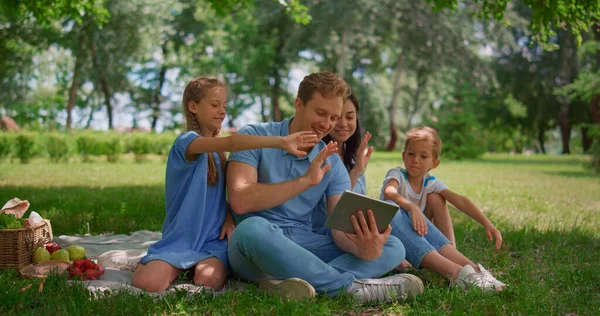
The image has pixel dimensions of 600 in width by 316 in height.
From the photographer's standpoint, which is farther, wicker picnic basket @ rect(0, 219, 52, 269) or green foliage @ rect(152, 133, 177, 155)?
green foliage @ rect(152, 133, 177, 155)

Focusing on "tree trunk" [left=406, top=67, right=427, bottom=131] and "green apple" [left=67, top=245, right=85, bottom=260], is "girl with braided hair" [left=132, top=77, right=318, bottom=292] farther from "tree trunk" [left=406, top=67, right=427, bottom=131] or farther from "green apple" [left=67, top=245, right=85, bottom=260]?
"tree trunk" [left=406, top=67, right=427, bottom=131]

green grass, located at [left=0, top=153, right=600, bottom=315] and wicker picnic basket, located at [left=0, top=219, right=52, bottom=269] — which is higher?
wicker picnic basket, located at [left=0, top=219, right=52, bottom=269]

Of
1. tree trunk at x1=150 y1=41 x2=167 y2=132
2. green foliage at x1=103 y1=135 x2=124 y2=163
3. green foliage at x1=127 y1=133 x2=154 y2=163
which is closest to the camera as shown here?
green foliage at x1=103 y1=135 x2=124 y2=163

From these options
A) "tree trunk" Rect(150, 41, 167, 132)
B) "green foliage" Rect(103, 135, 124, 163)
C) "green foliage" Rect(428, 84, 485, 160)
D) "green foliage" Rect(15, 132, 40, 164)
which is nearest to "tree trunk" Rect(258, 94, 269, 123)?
"tree trunk" Rect(150, 41, 167, 132)

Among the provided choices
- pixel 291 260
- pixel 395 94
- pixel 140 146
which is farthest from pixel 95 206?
pixel 395 94

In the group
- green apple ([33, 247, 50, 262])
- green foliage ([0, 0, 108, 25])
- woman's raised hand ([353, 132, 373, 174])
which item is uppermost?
green foliage ([0, 0, 108, 25])

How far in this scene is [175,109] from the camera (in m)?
37.1

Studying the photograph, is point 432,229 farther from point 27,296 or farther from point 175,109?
point 175,109

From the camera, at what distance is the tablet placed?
128 inches

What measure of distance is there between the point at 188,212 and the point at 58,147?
14188mm

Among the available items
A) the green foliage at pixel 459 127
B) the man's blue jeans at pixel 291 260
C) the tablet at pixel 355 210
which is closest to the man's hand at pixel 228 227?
the man's blue jeans at pixel 291 260

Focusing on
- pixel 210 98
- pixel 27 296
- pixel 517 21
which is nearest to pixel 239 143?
pixel 210 98

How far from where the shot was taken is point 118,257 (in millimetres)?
4230

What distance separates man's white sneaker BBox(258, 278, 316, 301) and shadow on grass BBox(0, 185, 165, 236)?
3005 mm
